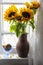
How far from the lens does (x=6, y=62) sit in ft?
6.41

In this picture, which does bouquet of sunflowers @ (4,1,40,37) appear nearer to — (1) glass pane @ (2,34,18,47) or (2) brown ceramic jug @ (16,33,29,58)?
(2) brown ceramic jug @ (16,33,29,58)

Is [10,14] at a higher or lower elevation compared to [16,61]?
higher

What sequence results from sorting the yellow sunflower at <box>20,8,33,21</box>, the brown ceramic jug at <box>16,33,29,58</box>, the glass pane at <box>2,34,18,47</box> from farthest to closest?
the glass pane at <box>2,34,18,47</box>
the brown ceramic jug at <box>16,33,29,58</box>
the yellow sunflower at <box>20,8,33,21</box>

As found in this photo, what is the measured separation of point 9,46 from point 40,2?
1.89 feet

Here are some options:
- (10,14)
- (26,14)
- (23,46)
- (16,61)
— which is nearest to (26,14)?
(26,14)

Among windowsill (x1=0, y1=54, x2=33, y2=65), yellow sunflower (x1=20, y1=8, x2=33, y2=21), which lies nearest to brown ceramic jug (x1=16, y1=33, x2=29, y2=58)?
windowsill (x1=0, y1=54, x2=33, y2=65)

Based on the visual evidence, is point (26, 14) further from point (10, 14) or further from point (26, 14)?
point (10, 14)

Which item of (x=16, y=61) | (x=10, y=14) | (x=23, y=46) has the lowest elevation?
(x=16, y=61)

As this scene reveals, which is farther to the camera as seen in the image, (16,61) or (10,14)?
(16,61)

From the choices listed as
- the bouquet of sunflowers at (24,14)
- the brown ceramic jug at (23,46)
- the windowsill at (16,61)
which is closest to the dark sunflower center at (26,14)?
the bouquet of sunflowers at (24,14)

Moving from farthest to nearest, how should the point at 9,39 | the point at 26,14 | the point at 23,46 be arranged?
the point at 9,39, the point at 23,46, the point at 26,14

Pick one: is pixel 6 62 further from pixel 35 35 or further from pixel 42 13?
pixel 42 13

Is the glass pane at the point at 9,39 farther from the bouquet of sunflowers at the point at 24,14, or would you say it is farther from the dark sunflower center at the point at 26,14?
the dark sunflower center at the point at 26,14

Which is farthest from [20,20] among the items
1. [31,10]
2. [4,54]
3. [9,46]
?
[4,54]
